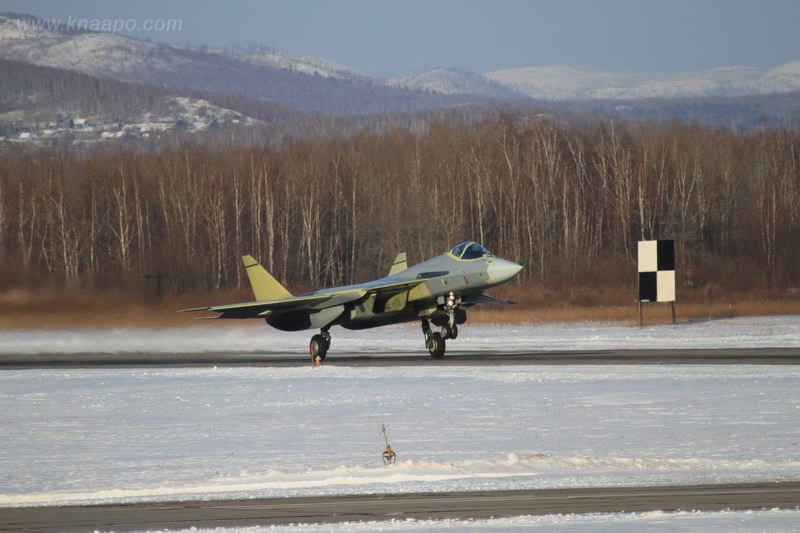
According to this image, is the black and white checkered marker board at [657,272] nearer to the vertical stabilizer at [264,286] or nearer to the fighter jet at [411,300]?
the fighter jet at [411,300]

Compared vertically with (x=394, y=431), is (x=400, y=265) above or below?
above

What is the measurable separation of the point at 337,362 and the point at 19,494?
618 inches

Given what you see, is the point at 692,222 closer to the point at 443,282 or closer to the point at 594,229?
the point at 594,229

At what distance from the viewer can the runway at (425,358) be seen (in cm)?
2308

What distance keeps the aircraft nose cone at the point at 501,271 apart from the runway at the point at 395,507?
563 inches

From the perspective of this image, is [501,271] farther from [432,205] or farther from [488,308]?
[432,205]

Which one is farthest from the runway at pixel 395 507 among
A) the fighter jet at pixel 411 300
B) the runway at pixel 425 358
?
the fighter jet at pixel 411 300

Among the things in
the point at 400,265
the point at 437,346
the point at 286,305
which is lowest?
the point at 437,346

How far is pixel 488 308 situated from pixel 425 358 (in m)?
18.5

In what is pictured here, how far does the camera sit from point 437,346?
977 inches

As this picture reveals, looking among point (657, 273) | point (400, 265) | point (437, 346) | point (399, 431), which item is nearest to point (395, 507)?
point (399, 431)

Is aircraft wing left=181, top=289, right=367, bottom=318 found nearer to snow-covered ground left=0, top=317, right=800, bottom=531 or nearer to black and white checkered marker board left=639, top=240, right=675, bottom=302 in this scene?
snow-covered ground left=0, top=317, right=800, bottom=531

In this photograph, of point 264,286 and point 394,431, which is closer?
point 394,431

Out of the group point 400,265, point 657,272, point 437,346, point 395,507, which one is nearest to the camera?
point 395,507
